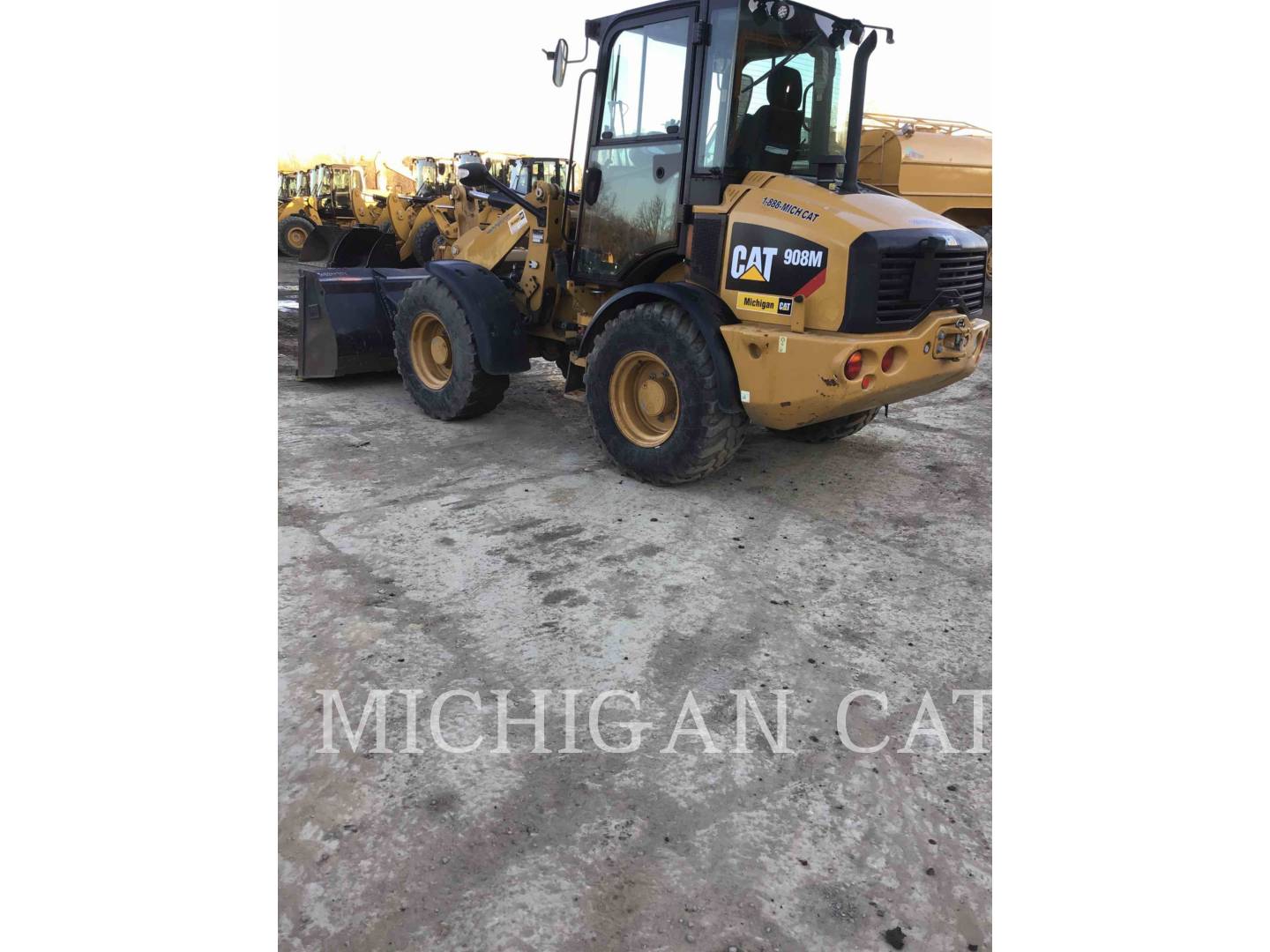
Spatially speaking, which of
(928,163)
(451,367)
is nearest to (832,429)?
(451,367)

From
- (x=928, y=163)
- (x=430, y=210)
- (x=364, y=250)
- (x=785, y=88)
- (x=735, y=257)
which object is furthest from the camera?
(x=430, y=210)

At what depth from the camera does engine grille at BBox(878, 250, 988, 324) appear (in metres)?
4.49

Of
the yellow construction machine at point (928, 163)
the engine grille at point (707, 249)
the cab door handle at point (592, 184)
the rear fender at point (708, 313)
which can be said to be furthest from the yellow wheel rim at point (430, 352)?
the yellow construction machine at point (928, 163)

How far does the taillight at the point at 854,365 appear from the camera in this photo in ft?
14.6

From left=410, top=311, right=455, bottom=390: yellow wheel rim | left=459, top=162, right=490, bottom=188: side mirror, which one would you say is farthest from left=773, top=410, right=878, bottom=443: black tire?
left=459, top=162, right=490, bottom=188: side mirror

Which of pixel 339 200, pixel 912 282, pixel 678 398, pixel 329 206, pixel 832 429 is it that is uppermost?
pixel 339 200

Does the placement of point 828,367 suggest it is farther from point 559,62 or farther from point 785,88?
point 559,62

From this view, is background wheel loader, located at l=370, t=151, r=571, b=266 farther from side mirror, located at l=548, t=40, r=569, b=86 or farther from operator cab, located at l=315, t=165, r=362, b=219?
side mirror, located at l=548, t=40, r=569, b=86

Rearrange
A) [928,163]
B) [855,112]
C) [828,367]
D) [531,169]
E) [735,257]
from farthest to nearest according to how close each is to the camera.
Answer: [531,169], [928,163], [855,112], [735,257], [828,367]

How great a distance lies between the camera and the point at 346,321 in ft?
23.6

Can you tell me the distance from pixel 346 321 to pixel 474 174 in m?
1.67

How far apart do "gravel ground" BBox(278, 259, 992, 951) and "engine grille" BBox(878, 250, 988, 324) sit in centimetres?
110

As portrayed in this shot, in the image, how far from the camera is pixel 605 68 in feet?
18.1

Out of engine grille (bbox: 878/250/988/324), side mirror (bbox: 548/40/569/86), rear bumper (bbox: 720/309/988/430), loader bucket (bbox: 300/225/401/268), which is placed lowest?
rear bumper (bbox: 720/309/988/430)
